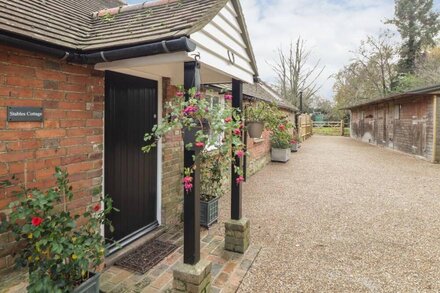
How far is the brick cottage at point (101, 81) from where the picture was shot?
8.29ft

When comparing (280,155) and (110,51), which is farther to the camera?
(280,155)

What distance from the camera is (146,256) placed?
3.95 meters

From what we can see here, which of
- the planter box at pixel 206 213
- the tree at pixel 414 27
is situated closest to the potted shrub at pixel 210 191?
the planter box at pixel 206 213

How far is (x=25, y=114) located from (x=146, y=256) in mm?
2415

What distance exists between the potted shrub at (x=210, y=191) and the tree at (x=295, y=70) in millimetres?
22816

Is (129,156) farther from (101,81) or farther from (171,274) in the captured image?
(171,274)

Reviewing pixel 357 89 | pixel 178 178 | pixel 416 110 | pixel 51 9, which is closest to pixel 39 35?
pixel 51 9

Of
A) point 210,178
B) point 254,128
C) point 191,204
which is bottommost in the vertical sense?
point 210,178

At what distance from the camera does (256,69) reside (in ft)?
15.3

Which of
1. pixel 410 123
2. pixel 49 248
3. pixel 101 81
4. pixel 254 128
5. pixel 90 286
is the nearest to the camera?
pixel 49 248

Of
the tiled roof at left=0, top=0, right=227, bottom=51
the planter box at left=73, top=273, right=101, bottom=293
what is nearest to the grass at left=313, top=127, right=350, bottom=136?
the tiled roof at left=0, top=0, right=227, bottom=51

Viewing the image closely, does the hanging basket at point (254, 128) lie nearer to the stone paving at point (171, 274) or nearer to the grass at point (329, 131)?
the stone paving at point (171, 274)

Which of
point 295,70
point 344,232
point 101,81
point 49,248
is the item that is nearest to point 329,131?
point 295,70

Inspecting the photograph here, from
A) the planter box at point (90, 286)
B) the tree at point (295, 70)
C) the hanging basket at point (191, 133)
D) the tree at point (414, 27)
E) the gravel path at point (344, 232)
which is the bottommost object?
the gravel path at point (344, 232)
